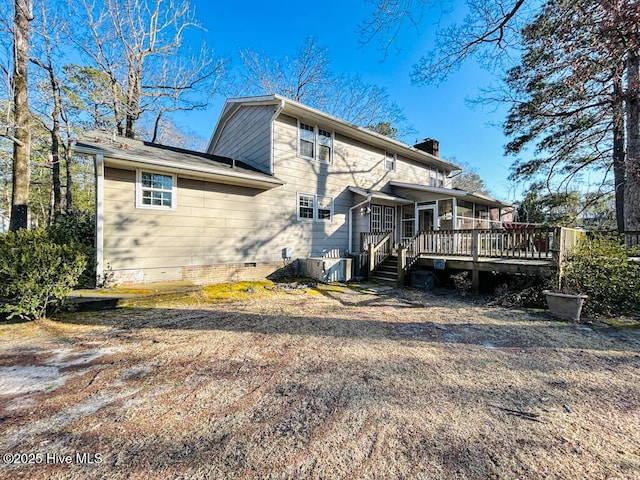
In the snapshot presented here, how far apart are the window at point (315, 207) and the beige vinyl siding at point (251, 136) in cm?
166

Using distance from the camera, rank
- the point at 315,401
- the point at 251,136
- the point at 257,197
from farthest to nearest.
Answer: the point at 251,136
the point at 257,197
the point at 315,401

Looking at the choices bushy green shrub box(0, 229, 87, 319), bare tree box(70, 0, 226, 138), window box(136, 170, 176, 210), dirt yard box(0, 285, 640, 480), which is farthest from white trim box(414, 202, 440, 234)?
bare tree box(70, 0, 226, 138)

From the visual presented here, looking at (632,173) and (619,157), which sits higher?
(619,157)

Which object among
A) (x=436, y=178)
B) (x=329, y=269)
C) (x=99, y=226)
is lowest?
(x=329, y=269)

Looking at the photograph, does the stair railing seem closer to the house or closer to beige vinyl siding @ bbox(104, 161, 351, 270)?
the house

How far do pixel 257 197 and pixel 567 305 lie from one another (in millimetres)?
8135

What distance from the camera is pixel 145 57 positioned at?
1515 cm

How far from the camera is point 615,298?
554 centimetres

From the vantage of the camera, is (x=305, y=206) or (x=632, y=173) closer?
(x=632, y=173)

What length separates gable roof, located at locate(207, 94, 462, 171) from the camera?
30.1ft

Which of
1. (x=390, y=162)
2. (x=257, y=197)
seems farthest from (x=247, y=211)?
(x=390, y=162)

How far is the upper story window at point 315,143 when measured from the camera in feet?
33.0

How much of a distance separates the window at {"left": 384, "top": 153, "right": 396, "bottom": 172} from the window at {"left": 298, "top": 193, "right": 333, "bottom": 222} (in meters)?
3.75

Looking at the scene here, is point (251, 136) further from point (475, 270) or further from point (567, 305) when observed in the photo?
point (567, 305)
